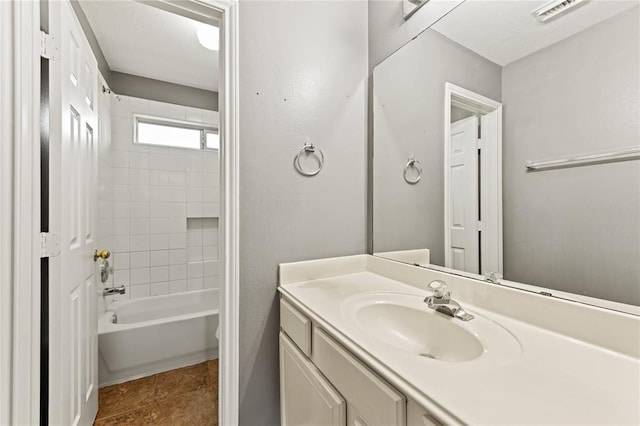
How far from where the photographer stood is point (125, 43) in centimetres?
204

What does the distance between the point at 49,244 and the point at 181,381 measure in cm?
144

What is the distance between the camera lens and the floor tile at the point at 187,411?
1.50 m

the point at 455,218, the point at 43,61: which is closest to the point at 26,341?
the point at 43,61

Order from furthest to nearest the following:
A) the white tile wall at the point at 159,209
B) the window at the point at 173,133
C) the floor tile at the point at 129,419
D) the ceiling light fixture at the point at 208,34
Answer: the window at the point at 173,133, the white tile wall at the point at 159,209, the ceiling light fixture at the point at 208,34, the floor tile at the point at 129,419

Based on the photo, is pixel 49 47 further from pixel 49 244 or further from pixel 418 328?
pixel 418 328

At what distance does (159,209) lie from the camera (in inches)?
99.3

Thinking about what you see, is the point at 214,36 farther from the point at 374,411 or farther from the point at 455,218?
the point at 374,411

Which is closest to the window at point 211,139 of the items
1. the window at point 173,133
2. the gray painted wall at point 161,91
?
the window at point 173,133

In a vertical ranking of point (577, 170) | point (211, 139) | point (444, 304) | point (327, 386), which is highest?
point (211, 139)

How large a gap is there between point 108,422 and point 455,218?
216 centimetres

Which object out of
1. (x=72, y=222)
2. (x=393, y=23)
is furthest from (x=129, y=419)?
(x=393, y=23)

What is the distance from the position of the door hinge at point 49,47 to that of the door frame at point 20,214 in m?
0.03

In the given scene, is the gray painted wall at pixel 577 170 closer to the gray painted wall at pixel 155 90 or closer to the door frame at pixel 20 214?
→ the door frame at pixel 20 214

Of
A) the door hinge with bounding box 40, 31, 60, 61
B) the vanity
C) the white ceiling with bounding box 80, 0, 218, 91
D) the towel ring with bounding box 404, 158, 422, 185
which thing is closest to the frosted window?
the white ceiling with bounding box 80, 0, 218, 91
